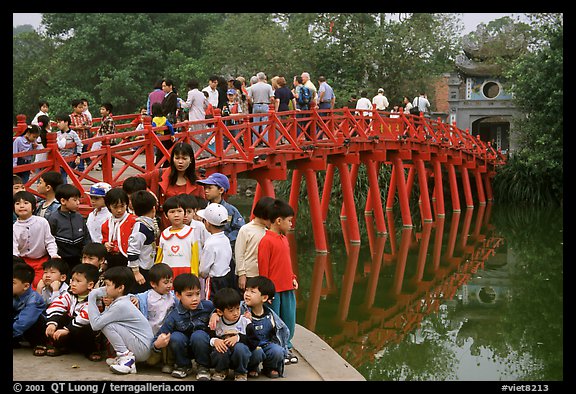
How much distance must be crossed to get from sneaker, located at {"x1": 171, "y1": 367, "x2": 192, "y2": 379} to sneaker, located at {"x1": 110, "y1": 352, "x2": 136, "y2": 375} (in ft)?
1.15

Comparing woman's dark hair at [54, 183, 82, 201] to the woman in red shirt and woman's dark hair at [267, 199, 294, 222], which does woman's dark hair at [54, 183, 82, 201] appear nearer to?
the woman in red shirt

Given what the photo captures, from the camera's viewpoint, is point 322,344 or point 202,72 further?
point 202,72

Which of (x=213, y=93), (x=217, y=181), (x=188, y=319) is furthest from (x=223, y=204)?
(x=213, y=93)

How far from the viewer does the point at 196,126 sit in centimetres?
1580

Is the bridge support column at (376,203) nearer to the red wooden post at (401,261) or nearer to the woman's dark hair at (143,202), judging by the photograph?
the red wooden post at (401,261)

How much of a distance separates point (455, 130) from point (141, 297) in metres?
24.2

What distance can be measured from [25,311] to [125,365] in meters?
1.19

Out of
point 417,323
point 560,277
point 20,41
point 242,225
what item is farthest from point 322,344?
point 20,41

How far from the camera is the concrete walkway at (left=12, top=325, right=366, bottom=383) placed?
6906 mm

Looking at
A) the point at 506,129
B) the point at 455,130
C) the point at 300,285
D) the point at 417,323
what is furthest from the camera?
the point at 506,129

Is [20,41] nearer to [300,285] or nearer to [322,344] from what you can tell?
[300,285]

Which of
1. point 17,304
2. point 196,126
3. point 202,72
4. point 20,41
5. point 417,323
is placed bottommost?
point 417,323

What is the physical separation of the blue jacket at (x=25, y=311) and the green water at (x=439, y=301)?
5230 millimetres

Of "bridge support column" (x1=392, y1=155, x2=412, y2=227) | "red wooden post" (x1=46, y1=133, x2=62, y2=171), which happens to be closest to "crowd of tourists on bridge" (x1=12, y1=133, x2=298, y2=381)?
"red wooden post" (x1=46, y1=133, x2=62, y2=171)
